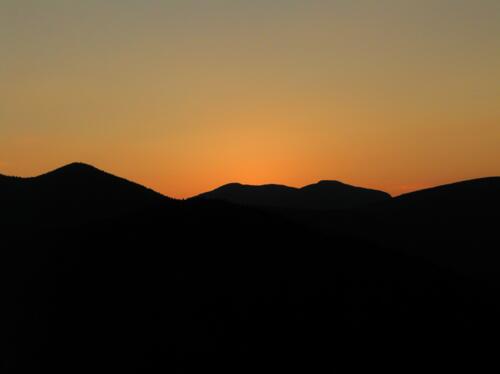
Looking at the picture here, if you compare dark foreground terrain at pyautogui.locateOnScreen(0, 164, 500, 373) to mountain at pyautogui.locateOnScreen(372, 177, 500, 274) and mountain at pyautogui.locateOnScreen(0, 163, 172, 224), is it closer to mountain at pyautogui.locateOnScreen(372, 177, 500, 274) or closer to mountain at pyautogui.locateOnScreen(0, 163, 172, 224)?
mountain at pyautogui.locateOnScreen(0, 163, 172, 224)

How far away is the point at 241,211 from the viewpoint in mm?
31750

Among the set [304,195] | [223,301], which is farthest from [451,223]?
[304,195]

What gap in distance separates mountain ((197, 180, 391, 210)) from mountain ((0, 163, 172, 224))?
174 ft

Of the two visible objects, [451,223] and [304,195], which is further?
[304,195]

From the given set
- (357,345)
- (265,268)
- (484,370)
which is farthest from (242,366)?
(484,370)

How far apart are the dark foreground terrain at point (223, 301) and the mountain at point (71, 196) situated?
65.1ft

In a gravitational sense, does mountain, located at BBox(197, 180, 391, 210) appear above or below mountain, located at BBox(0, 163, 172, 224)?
above

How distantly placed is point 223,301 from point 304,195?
105m

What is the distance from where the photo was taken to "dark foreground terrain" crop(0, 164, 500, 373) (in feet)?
63.6

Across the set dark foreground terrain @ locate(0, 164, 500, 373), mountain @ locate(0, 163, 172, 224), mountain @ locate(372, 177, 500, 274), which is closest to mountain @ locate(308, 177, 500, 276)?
mountain @ locate(372, 177, 500, 274)

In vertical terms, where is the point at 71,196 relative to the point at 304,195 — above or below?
below

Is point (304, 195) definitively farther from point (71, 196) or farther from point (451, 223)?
point (71, 196)

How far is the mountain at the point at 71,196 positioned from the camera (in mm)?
49750

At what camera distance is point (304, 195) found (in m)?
126
